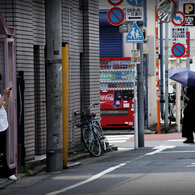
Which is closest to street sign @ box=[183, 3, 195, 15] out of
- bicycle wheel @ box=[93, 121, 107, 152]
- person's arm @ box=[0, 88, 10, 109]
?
bicycle wheel @ box=[93, 121, 107, 152]

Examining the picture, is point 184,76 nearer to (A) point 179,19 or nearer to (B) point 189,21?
(A) point 179,19

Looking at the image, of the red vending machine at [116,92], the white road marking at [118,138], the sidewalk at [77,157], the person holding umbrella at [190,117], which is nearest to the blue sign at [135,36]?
the person holding umbrella at [190,117]

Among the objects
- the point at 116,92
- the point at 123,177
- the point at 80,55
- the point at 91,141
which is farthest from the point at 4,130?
the point at 116,92

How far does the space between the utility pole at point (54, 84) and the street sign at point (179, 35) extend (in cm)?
1371

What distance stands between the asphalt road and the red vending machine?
33.1ft

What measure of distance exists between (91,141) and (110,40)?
40.0ft

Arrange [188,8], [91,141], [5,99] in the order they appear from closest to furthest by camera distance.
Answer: [5,99]
[91,141]
[188,8]

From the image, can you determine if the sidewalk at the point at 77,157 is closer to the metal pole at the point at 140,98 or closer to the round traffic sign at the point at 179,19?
the metal pole at the point at 140,98

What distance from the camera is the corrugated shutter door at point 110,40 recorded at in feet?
96.8

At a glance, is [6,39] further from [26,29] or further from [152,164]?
[152,164]

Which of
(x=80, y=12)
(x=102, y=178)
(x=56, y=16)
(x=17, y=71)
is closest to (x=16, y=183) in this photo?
(x=102, y=178)

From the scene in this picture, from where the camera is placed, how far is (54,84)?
14.2m

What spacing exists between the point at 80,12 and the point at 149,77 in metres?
12.1

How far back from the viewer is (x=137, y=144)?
66.6 ft
